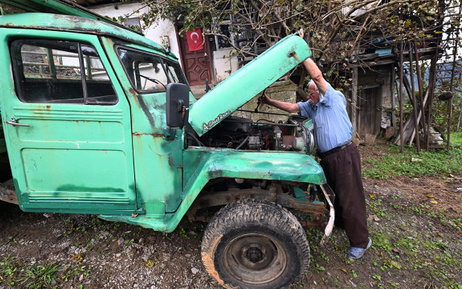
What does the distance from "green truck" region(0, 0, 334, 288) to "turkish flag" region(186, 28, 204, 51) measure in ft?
18.4

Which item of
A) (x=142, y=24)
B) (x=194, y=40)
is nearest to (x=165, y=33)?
(x=142, y=24)

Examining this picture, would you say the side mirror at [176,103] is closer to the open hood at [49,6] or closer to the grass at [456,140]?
the open hood at [49,6]

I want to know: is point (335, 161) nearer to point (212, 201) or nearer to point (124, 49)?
point (212, 201)

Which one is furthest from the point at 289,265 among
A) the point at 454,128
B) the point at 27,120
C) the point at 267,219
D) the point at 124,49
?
the point at 454,128

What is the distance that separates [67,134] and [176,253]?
1549 mm

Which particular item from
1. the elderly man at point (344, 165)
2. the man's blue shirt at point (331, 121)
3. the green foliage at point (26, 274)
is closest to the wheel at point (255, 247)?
the elderly man at point (344, 165)

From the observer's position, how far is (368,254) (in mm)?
2404

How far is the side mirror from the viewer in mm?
1488

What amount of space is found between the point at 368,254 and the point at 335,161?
1109mm

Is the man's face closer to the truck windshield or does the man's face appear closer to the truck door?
the truck windshield

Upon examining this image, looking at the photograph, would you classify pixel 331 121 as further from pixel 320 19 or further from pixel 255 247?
pixel 320 19

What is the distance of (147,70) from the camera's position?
234cm

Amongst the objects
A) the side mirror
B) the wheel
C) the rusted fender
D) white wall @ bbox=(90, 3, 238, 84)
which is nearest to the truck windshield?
the side mirror

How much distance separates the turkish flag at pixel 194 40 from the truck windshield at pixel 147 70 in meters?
5.16
